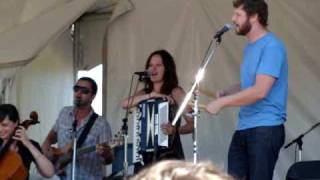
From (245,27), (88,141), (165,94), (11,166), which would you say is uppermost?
(245,27)

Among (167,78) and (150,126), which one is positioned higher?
(167,78)

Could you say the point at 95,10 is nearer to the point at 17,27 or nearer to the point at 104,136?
the point at 17,27

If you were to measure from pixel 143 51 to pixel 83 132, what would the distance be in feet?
2.99

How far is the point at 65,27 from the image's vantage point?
13.8 ft

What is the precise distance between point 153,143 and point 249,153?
22.0 inches

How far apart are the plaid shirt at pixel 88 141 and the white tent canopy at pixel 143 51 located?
0.58m

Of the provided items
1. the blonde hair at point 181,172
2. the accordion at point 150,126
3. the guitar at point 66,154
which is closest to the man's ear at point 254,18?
the accordion at point 150,126

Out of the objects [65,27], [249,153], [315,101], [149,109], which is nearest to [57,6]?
[65,27]

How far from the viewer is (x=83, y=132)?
3668 millimetres

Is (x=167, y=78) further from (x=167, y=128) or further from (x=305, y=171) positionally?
(x=305, y=171)

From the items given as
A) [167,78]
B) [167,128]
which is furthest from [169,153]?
[167,78]

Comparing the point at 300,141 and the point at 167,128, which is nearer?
the point at 167,128

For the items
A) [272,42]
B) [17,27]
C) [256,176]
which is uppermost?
[17,27]

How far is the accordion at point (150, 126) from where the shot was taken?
3.10 meters
